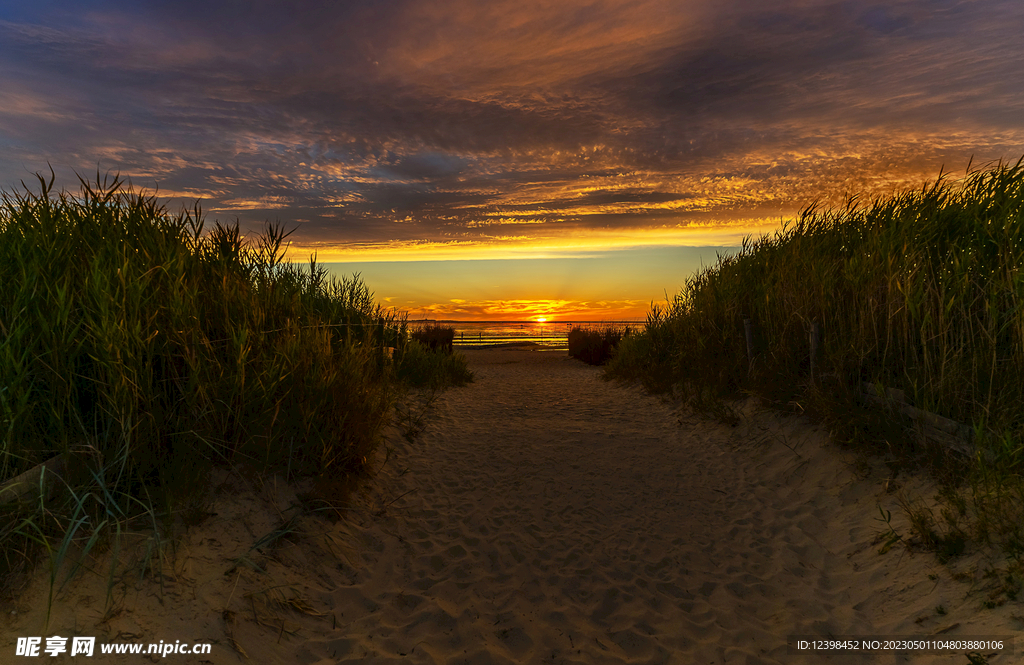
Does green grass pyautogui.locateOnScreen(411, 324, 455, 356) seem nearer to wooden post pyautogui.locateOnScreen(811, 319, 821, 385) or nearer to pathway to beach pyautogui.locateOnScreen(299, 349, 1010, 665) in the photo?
pathway to beach pyautogui.locateOnScreen(299, 349, 1010, 665)

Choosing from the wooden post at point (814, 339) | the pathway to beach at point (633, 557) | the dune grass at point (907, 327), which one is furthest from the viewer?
the wooden post at point (814, 339)

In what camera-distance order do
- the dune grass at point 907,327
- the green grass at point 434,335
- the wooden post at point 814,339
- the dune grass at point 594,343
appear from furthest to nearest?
the dune grass at point 594,343 → the green grass at point 434,335 → the wooden post at point 814,339 → the dune grass at point 907,327

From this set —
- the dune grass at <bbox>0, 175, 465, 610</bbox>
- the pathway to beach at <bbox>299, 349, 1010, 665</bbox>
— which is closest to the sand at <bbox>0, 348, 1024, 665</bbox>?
the pathway to beach at <bbox>299, 349, 1010, 665</bbox>

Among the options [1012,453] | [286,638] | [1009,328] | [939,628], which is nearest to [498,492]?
[286,638]

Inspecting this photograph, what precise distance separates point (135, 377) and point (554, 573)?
3.76 m

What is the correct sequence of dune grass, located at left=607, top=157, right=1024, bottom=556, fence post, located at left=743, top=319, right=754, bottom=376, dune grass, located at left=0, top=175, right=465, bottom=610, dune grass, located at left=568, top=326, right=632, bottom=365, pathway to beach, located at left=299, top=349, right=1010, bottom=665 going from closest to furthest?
dune grass, located at left=0, top=175, right=465, bottom=610, pathway to beach, located at left=299, top=349, right=1010, bottom=665, dune grass, located at left=607, top=157, right=1024, bottom=556, fence post, located at left=743, top=319, right=754, bottom=376, dune grass, located at left=568, top=326, right=632, bottom=365

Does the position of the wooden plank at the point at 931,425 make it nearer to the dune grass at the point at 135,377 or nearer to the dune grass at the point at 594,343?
the dune grass at the point at 135,377

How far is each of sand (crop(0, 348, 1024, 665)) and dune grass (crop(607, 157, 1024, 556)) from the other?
503 mm

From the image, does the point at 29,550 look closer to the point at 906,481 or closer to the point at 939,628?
the point at 939,628

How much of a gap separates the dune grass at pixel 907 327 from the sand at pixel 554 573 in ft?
1.65

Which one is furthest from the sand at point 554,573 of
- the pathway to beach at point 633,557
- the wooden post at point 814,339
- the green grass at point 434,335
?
the green grass at point 434,335

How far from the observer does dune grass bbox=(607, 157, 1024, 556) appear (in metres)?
4.36

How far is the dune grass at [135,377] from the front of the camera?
3188 millimetres

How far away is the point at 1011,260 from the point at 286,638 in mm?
7541
